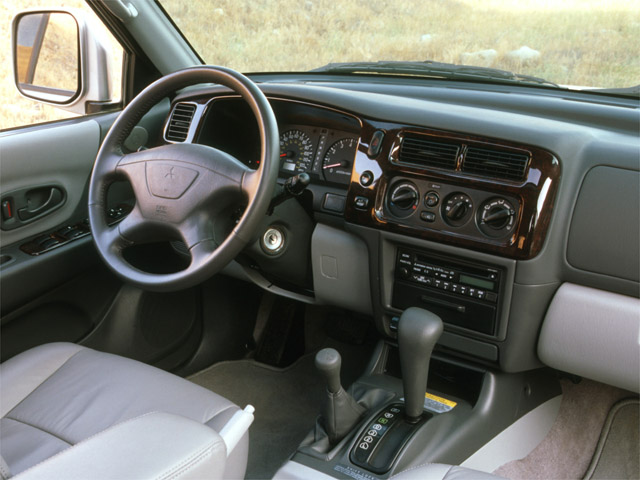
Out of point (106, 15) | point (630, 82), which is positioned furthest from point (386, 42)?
point (106, 15)

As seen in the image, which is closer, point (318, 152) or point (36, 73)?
point (318, 152)

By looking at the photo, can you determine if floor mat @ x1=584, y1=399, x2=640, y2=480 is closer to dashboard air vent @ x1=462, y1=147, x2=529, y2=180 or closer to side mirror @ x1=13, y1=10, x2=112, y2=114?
dashboard air vent @ x1=462, y1=147, x2=529, y2=180

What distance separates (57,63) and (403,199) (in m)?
1.37

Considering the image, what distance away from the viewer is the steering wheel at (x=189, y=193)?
4.75ft

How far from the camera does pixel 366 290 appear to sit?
75.5 inches

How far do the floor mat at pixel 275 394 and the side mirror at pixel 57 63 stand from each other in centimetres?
114

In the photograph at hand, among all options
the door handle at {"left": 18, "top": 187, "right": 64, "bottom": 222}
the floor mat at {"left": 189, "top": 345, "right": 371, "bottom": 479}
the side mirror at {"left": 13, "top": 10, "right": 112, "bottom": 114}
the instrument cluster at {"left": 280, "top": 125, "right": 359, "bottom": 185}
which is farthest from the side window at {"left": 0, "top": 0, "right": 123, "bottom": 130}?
the floor mat at {"left": 189, "top": 345, "right": 371, "bottom": 479}

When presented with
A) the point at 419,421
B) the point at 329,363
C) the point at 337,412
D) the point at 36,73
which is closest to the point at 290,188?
the point at 329,363

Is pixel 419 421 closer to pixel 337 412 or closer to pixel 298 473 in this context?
pixel 337 412

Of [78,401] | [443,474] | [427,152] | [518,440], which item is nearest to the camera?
[443,474]

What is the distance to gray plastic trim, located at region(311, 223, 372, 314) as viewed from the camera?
1883mm

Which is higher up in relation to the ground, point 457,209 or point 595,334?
point 457,209

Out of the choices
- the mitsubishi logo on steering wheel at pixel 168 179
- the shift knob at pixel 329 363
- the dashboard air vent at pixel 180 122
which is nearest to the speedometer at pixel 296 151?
the dashboard air vent at pixel 180 122

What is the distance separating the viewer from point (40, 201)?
6.44 feet
